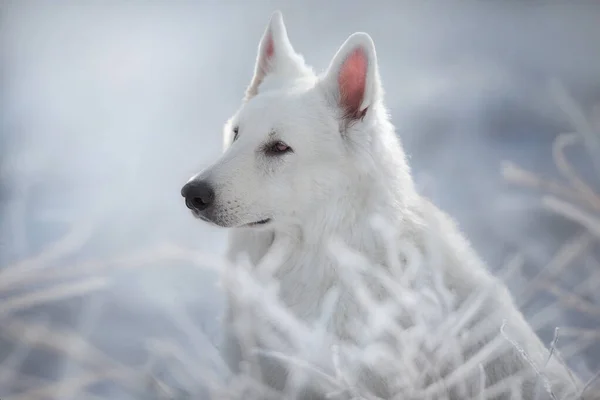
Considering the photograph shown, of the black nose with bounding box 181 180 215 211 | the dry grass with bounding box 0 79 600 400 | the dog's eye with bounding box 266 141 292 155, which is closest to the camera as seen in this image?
the dry grass with bounding box 0 79 600 400

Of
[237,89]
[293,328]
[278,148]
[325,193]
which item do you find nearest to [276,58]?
[278,148]

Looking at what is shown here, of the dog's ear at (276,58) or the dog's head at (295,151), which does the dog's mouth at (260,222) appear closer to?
the dog's head at (295,151)

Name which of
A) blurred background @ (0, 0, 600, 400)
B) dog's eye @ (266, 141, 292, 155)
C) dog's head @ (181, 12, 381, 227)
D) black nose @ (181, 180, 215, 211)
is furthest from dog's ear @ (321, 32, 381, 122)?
blurred background @ (0, 0, 600, 400)

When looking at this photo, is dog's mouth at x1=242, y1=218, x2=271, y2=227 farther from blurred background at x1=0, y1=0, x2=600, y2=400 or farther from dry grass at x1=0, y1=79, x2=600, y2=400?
A: blurred background at x1=0, y1=0, x2=600, y2=400

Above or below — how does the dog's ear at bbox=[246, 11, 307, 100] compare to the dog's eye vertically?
above

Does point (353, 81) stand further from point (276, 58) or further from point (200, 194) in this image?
point (200, 194)

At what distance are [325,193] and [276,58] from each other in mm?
742

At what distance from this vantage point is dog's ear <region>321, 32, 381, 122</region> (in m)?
2.04

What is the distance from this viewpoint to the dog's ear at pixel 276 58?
2.50 metres

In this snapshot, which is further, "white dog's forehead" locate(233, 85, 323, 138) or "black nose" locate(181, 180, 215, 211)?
"white dog's forehead" locate(233, 85, 323, 138)

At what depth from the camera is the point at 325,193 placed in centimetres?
212

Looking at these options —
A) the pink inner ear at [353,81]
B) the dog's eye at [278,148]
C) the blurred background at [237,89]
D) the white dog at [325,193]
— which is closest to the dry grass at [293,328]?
the white dog at [325,193]

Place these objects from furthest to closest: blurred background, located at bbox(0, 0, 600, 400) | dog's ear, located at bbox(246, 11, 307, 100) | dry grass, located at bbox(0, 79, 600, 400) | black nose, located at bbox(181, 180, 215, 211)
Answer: blurred background, located at bbox(0, 0, 600, 400)
dog's ear, located at bbox(246, 11, 307, 100)
black nose, located at bbox(181, 180, 215, 211)
dry grass, located at bbox(0, 79, 600, 400)

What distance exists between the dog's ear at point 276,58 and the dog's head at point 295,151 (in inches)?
11.5
